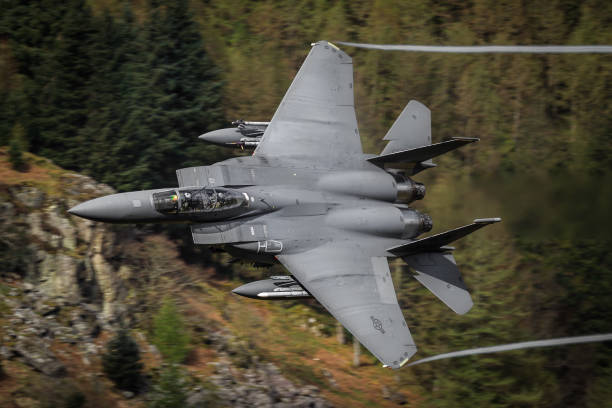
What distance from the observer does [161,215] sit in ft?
52.9

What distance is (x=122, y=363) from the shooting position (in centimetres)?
2084

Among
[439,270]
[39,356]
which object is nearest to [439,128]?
[439,270]

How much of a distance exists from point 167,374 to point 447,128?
15.7 m

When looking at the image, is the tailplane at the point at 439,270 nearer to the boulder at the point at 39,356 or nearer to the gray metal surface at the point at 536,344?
the gray metal surface at the point at 536,344

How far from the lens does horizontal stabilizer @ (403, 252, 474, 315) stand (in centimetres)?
1747

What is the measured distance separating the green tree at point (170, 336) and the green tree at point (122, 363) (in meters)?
1.99

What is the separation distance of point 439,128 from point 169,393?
51.7 ft

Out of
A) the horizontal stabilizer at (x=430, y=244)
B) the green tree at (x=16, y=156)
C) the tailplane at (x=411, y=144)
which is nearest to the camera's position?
the horizontal stabilizer at (x=430, y=244)

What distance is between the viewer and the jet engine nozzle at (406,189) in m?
18.3

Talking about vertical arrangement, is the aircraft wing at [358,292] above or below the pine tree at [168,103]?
below

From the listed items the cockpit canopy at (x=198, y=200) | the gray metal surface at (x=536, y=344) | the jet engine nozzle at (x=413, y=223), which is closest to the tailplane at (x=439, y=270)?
the jet engine nozzle at (x=413, y=223)

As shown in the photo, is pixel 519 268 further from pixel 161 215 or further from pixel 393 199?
pixel 161 215

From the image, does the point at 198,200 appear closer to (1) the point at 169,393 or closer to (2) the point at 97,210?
(2) the point at 97,210

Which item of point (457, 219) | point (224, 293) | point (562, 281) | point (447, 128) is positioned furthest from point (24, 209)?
point (562, 281)
